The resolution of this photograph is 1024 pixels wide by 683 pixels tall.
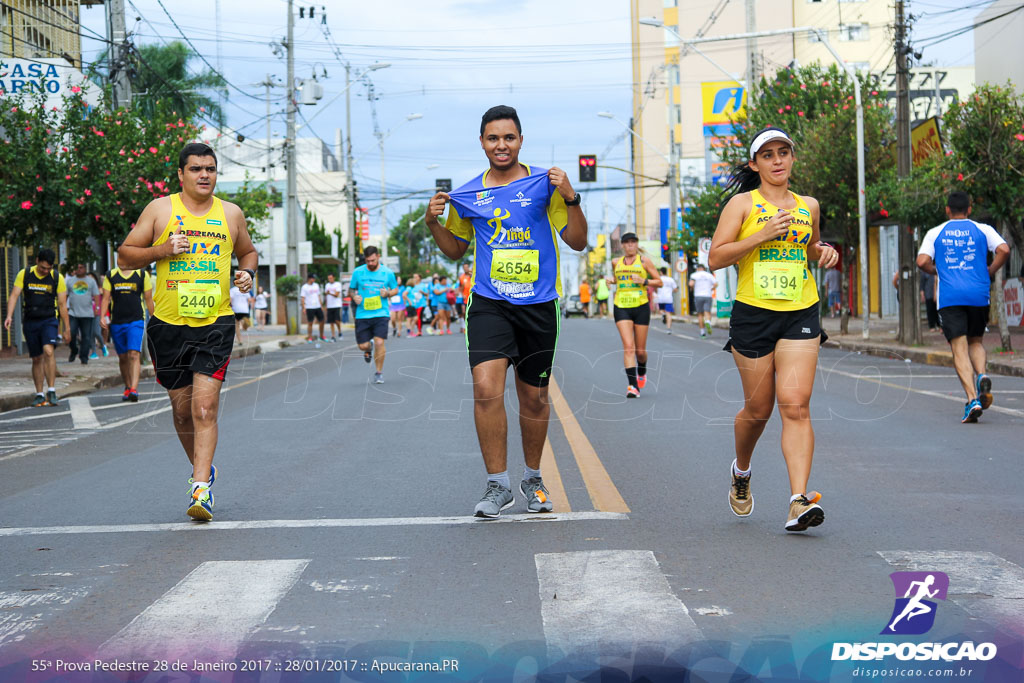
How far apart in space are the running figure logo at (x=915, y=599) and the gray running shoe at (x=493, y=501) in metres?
2.29

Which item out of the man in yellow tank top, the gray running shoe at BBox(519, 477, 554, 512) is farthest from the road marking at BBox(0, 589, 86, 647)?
the gray running shoe at BBox(519, 477, 554, 512)

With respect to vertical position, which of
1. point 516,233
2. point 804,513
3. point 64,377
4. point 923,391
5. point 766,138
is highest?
point 766,138

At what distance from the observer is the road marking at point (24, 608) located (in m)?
4.73

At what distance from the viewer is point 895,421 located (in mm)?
11953

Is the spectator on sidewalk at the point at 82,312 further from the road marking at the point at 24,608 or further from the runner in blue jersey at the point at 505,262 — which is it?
Answer: the road marking at the point at 24,608

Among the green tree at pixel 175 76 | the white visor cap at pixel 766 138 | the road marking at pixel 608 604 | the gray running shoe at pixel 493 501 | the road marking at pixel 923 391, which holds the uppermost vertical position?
the green tree at pixel 175 76

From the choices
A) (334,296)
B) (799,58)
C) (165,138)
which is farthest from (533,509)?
(799,58)

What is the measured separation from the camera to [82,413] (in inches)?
585

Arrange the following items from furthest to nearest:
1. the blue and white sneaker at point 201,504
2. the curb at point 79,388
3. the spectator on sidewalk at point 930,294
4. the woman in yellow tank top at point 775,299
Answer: the spectator on sidewalk at point 930,294, the curb at point 79,388, the blue and white sneaker at point 201,504, the woman in yellow tank top at point 775,299

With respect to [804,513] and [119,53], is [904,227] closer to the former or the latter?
[119,53]

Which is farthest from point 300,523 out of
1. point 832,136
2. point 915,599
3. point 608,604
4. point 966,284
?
point 832,136

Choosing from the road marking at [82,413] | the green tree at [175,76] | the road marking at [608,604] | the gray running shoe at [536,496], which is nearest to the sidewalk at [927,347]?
the road marking at [82,413]

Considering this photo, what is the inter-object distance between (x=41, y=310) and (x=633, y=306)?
24.2 ft

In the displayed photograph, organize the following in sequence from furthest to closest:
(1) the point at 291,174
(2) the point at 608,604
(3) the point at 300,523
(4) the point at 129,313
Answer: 1. (1) the point at 291,174
2. (4) the point at 129,313
3. (3) the point at 300,523
4. (2) the point at 608,604
